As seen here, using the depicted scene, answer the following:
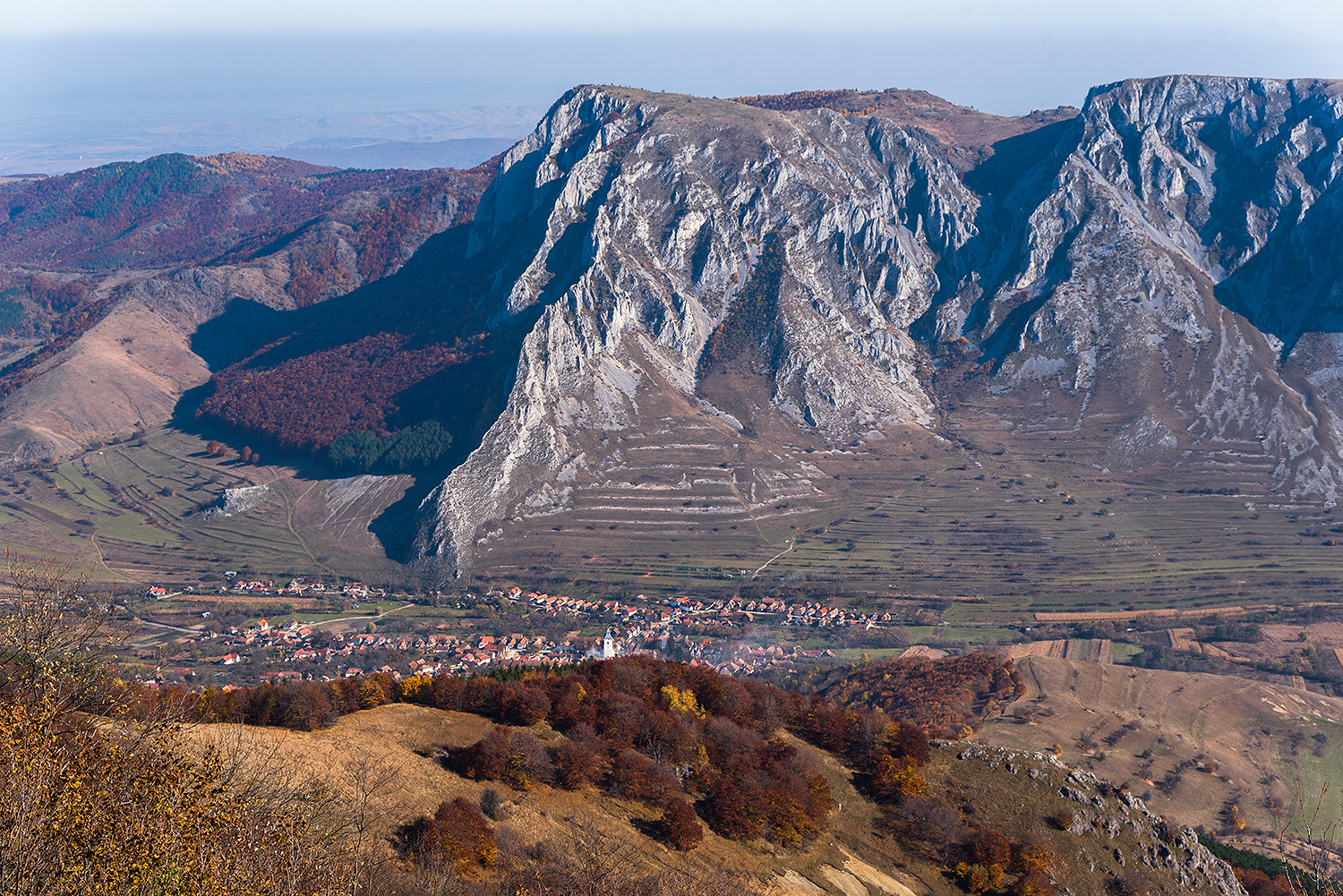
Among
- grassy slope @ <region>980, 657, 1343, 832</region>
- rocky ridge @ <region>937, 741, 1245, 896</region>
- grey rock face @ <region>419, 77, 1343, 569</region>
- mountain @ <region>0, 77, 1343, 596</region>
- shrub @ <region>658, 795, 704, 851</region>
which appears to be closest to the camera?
shrub @ <region>658, 795, 704, 851</region>

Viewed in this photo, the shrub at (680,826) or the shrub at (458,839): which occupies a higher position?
the shrub at (458,839)

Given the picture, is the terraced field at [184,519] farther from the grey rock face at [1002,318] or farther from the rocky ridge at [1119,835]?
the rocky ridge at [1119,835]

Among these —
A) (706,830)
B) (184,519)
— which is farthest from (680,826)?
(184,519)

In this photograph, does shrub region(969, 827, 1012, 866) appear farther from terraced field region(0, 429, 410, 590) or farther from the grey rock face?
the grey rock face

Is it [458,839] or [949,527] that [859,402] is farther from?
[458,839]

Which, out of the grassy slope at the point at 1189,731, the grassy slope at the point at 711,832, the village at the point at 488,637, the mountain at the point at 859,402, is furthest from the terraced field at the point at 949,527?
the grassy slope at the point at 711,832

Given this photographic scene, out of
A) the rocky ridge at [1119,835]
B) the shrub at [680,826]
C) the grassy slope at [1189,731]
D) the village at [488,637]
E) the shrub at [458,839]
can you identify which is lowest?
the village at [488,637]

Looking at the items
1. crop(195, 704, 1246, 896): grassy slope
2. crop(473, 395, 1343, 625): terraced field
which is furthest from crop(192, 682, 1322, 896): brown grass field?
crop(473, 395, 1343, 625): terraced field

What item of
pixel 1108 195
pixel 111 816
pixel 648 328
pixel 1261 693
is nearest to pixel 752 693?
pixel 111 816

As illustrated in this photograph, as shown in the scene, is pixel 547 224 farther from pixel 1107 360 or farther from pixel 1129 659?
pixel 1129 659
